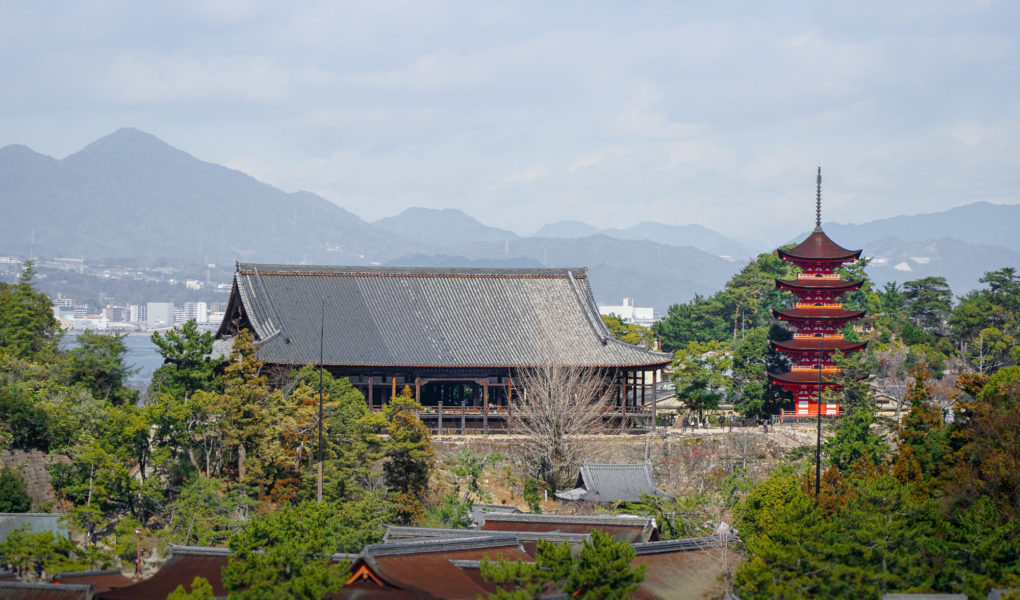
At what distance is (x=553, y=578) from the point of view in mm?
19406

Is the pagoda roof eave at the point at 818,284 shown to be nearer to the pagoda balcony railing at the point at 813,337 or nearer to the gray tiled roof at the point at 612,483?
the pagoda balcony railing at the point at 813,337

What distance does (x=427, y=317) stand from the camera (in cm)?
4491

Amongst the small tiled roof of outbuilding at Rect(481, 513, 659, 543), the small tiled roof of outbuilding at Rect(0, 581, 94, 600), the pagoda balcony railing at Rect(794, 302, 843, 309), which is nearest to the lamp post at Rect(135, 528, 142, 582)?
the small tiled roof of outbuilding at Rect(0, 581, 94, 600)

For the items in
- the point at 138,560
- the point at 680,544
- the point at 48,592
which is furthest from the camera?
the point at 138,560

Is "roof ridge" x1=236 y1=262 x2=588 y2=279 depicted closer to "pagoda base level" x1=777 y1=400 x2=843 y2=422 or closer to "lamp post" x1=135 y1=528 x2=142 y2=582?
"pagoda base level" x1=777 y1=400 x2=843 y2=422

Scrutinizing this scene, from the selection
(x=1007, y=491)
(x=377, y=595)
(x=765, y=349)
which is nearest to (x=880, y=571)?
(x=1007, y=491)

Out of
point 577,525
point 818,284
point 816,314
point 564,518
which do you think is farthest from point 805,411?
point 577,525

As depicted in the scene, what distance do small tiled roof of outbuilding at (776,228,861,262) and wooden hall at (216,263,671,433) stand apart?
9329 mm

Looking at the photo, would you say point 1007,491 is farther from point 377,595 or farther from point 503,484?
point 503,484

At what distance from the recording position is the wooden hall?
42.0 m

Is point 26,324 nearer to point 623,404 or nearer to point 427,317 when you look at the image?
point 427,317

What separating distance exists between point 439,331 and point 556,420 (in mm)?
7425

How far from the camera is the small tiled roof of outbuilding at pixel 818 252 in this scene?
4825 cm

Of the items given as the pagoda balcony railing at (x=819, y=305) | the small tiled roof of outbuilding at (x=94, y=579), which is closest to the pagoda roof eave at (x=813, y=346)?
the pagoda balcony railing at (x=819, y=305)
